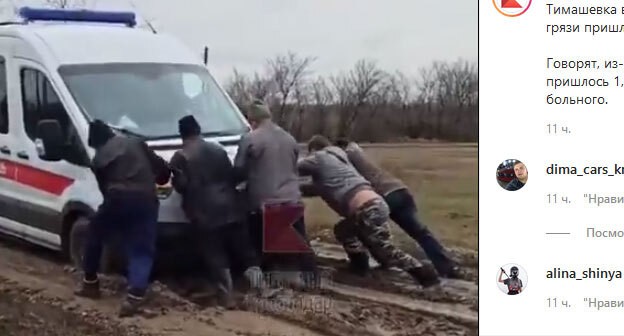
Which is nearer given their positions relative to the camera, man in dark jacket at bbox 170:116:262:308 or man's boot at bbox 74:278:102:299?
man in dark jacket at bbox 170:116:262:308

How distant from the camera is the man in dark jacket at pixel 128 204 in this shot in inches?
95.6

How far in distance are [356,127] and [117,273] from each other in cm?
89

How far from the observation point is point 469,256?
245 centimetres

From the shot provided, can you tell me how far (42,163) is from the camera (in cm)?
254

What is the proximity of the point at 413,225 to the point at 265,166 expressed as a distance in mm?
506

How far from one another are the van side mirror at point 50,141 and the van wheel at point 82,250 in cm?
22

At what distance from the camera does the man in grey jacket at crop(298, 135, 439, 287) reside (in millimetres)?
2535

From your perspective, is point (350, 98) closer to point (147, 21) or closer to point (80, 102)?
point (147, 21)

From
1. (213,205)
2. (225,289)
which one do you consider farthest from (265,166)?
(225,289)
